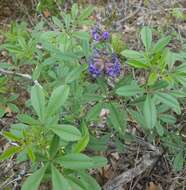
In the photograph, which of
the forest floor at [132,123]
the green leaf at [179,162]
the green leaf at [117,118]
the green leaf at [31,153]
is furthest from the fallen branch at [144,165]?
the green leaf at [31,153]

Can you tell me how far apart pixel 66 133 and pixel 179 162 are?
0.91 m

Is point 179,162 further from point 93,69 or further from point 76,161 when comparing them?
point 76,161

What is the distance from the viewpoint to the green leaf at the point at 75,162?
123 centimetres

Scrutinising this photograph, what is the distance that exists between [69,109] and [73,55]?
9.7 inches

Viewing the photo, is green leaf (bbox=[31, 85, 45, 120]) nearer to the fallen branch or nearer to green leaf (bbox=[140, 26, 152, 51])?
green leaf (bbox=[140, 26, 152, 51])

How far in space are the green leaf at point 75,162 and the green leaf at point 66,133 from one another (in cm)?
6

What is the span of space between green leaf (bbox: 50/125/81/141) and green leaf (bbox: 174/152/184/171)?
86 cm

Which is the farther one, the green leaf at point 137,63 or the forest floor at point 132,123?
the forest floor at point 132,123

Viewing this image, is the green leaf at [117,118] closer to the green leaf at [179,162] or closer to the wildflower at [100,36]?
the wildflower at [100,36]

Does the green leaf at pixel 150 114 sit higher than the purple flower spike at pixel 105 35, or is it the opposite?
the purple flower spike at pixel 105 35

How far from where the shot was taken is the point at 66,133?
1.28 meters

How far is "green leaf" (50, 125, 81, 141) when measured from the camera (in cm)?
127

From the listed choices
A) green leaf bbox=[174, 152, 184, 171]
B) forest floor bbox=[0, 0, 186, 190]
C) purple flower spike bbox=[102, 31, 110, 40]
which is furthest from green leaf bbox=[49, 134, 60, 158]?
green leaf bbox=[174, 152, 184, 171]

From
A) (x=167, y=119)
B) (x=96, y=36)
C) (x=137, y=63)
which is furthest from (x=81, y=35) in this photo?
(x=167, y=119)
